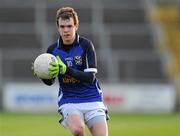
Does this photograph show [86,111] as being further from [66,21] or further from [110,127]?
[110,127]

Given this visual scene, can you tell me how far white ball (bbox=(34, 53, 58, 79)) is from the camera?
9789mm

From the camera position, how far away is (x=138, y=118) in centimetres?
2636

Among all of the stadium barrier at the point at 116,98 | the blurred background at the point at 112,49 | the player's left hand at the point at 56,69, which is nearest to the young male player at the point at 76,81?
the player's left hand at the point at 56,69

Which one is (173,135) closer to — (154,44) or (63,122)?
(63,122)

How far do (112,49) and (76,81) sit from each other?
27.7 metres

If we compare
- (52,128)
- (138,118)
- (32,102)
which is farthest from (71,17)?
(32,102)

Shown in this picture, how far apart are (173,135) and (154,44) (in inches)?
824

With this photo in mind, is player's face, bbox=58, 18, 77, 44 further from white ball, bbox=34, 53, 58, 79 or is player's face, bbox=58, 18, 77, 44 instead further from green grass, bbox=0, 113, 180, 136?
green grass, bbox=0, 113, 180, 136

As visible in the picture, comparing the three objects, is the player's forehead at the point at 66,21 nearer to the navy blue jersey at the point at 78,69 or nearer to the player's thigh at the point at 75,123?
the navy blue jersey at the point at 78,69

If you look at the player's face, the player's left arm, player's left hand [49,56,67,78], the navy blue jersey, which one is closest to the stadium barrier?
the navy blue jersey

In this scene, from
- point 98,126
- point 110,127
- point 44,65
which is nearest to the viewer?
point 44,65

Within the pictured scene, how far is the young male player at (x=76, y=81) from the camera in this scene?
32.8ft

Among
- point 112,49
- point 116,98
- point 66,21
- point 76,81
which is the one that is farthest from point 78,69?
point 112,49

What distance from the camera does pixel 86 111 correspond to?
33.3 ft
